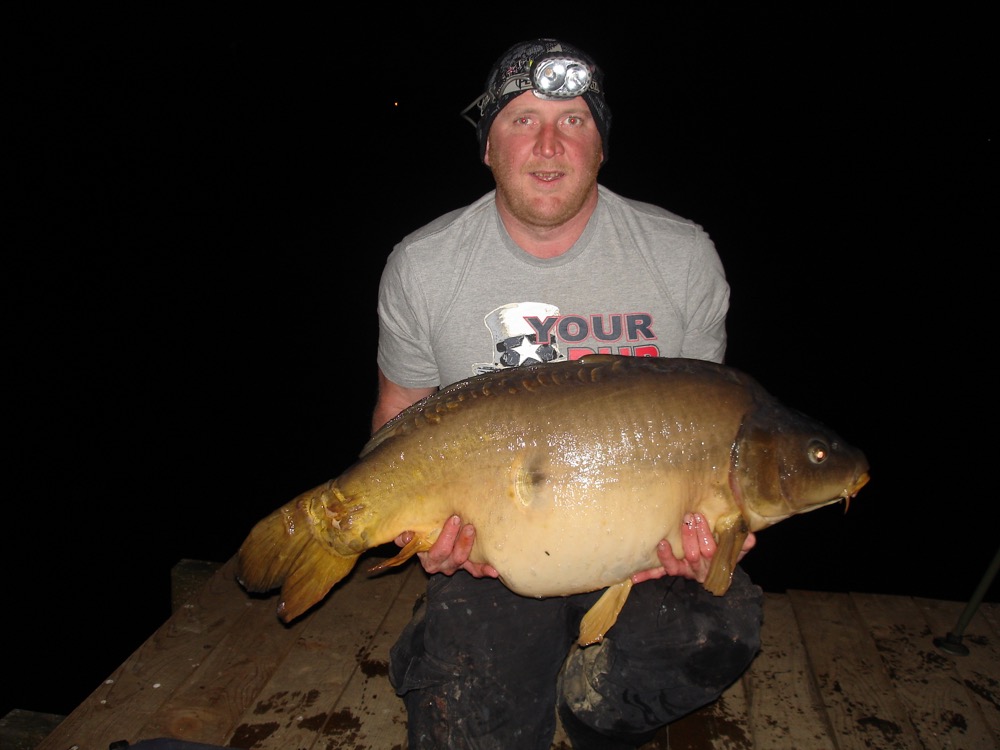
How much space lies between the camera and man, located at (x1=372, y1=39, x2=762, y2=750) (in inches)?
74.4

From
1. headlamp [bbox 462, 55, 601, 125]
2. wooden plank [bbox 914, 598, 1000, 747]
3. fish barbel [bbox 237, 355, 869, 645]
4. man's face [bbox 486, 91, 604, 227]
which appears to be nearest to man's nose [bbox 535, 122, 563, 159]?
man's face [bbox 486, 91, 604, 227]

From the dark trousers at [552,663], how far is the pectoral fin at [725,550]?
321mm

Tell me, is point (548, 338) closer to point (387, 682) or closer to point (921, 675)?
point (387, 682)

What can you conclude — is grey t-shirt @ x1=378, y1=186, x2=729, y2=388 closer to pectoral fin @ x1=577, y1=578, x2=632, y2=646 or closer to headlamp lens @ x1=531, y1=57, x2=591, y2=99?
headlamp lens @ x1=531, y1=57, x2=591, y2=99

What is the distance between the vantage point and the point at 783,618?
8.43 feet

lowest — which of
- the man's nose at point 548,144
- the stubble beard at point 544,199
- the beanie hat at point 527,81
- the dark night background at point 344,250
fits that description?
the dark night background at point 344,250

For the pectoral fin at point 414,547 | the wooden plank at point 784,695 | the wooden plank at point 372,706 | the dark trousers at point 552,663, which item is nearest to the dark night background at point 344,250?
the wooden plank at point 784,695

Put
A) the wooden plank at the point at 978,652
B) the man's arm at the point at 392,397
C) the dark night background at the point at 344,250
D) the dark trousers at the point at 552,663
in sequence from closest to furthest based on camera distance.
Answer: the dark trousers at the point at 552,663, the wooden plank at the point at 978,652, the man's arm at the point at 392,397, the dark night background at the point at 344,250

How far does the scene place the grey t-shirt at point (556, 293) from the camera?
6.84 feet

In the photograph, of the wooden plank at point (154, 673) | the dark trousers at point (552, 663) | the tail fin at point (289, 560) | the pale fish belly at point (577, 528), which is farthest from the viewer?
the wooden plank at point (154, 673)

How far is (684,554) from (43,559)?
4.52 meters

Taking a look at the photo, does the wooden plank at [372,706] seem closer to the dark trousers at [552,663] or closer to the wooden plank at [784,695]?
the dark trousers at [552,663]

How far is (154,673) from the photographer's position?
7.39 feet

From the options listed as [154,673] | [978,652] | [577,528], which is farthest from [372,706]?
[978,652]
